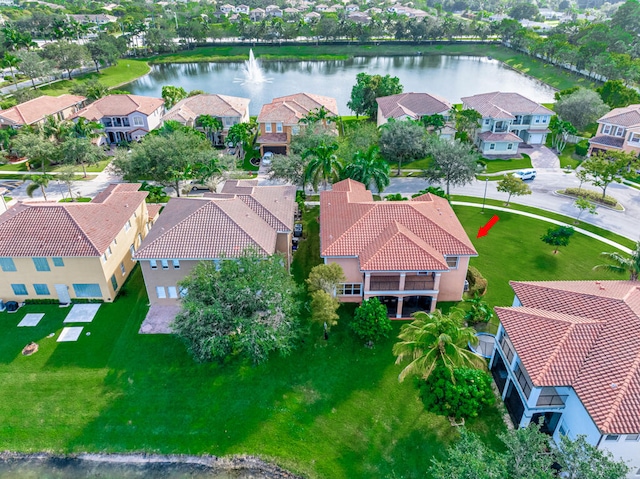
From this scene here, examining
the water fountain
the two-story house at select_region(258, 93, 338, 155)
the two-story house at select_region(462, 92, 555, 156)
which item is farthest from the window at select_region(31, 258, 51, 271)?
the water fountain

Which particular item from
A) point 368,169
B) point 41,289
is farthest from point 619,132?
point 41,289

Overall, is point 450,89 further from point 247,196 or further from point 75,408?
point 75,408

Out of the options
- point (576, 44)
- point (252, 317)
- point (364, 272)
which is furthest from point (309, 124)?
point (576, 44)

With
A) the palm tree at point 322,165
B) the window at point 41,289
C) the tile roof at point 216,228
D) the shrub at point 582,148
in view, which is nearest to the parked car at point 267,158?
the palm tree at point 322,165

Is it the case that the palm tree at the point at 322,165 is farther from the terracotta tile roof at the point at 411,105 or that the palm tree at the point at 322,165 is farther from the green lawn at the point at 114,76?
the green lawn at the point at 114,76

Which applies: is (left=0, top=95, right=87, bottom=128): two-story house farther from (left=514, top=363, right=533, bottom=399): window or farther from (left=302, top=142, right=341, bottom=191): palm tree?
(left=514, top=363, right=533, bottom=399): window

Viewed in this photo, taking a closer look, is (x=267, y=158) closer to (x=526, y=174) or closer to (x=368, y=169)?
(x=368, y=169)
